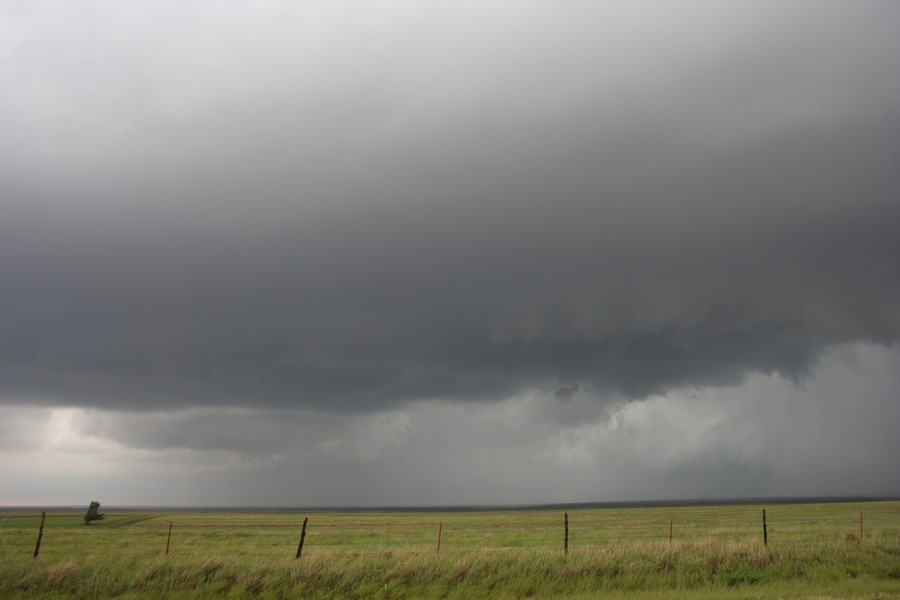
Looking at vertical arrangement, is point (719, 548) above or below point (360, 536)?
above

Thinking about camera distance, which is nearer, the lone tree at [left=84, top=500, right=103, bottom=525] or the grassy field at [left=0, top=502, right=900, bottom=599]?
the grassy field at [left=0, top=502, right=900, bottom=599]

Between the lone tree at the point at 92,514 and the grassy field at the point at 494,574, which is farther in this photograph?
the lone tree at the point at 92,514

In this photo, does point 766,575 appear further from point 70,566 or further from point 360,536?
point 360,536

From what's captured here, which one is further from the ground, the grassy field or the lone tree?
the grassy field

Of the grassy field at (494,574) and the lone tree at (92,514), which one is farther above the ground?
the grassy field at (494,574)

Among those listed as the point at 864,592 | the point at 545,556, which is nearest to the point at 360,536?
the point at 545,556

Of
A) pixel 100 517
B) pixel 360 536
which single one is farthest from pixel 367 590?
pixel 100 517

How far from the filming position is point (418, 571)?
2253cm

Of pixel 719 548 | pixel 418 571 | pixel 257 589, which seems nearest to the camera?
pixel 257 589

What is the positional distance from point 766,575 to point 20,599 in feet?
83.0

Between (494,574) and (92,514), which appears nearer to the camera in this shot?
(494,574)

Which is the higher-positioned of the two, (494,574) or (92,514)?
(494,574)

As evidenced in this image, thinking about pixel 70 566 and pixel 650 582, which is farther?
pixel 650 582

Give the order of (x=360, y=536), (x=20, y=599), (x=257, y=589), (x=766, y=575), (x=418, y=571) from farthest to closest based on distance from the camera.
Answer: (x=360, y=536) → (x=766, y=575) → (x=418, y=571) → (x=257, y=589) → (x=20, y=599)
